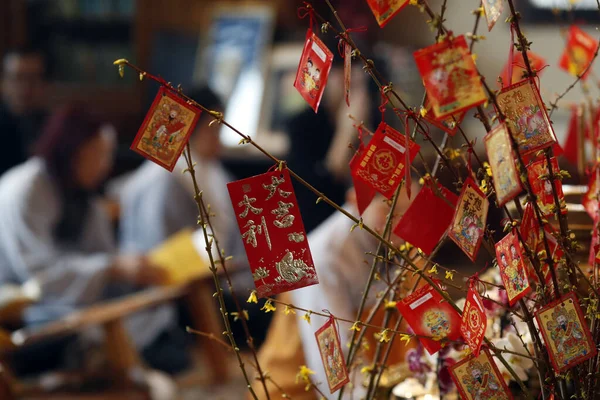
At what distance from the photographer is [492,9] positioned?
29.4 inches

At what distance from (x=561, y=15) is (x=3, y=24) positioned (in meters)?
3.01

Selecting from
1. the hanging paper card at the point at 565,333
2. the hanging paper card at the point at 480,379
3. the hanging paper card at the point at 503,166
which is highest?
the hanging paper card at the point at 503,166

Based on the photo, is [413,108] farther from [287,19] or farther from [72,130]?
[287,19]

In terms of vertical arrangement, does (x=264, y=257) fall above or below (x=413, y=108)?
below

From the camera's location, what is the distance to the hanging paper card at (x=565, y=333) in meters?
0.76

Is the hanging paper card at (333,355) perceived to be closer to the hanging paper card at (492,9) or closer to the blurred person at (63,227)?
the hanging paper card at (492,9)

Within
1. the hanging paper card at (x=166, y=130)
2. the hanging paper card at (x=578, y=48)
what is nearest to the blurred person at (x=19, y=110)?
the hanging paper card at (x=578, y=48)

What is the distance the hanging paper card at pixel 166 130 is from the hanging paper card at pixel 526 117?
0.28 meters

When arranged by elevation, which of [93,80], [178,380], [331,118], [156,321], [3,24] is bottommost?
[178,380]

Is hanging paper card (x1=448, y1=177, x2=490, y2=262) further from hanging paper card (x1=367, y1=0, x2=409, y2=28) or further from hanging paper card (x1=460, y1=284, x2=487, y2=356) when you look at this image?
hanging paper card (x1=367, y1=0, x2=409, y2=28)

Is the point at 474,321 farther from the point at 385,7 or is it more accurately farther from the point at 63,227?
the point at 63,227

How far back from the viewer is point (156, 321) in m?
3.37

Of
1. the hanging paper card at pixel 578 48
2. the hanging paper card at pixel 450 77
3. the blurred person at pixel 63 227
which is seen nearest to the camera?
the hanging paper card at pixel 450 77

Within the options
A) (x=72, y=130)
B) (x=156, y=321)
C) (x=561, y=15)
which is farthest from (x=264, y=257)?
(x=561, y=15)
